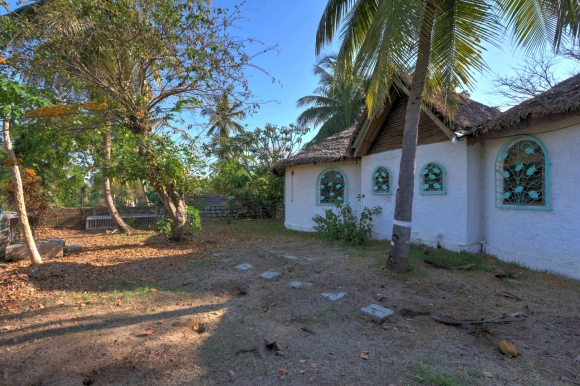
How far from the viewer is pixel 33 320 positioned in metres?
3.98

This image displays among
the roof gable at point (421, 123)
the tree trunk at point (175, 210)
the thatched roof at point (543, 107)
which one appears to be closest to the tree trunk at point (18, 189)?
the tree trunk at point (175, 210)

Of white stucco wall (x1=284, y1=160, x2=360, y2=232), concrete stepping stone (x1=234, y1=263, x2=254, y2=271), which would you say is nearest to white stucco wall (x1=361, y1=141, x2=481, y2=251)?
white stucco wall (x1=284, y1=160, x2=360, y2=232)

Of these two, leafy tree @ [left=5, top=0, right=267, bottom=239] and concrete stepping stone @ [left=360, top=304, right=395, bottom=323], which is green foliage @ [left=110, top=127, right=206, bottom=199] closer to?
leafy tree @ [left=5, top=0, right=267, bottom=239]

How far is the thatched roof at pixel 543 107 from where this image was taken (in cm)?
501

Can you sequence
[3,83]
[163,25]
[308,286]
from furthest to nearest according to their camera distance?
[163,25] < [308,286] < [3,83]

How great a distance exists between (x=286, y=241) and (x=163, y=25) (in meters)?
6.82

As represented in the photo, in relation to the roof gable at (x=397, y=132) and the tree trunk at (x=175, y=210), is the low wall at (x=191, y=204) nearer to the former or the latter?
the tree trunk at (x=175, y=210)

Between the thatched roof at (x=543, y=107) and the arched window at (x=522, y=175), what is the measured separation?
0.70m

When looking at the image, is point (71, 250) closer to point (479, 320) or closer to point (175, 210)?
point (175, 210)

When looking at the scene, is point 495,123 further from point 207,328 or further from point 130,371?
point 130,371

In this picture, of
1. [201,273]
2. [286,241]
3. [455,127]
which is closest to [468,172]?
[455,127]

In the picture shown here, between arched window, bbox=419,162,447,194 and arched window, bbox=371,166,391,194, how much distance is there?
43.8 inches

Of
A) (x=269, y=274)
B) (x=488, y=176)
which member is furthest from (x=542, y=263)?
(x=269, y=274)

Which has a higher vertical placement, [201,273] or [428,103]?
[428,103]
